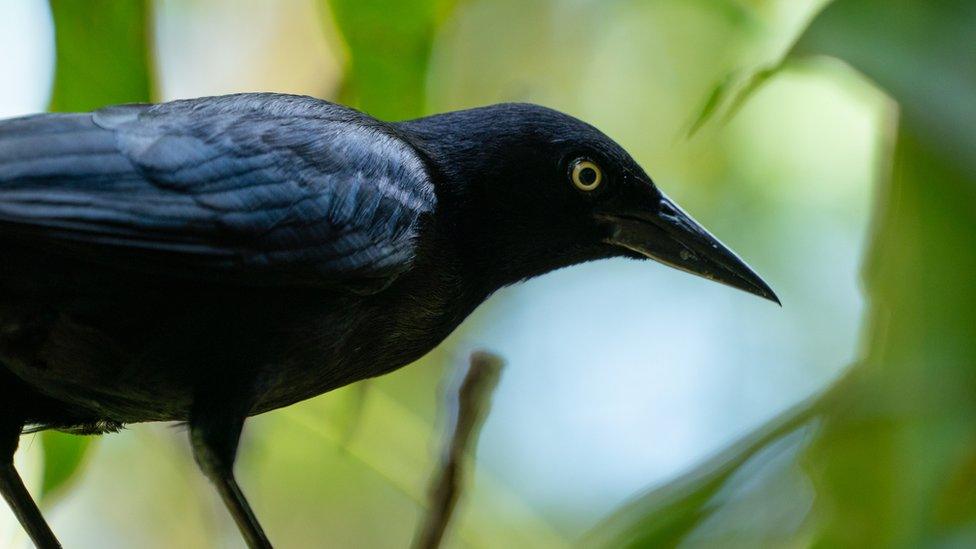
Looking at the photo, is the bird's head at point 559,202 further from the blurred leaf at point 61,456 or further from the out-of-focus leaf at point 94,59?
the blurred leaf at point 61,456

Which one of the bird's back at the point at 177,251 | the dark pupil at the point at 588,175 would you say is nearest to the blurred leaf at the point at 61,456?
the bird's back at the point at 177,251

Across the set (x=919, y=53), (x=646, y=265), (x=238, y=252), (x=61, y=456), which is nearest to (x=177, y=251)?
(x=238, y=252)

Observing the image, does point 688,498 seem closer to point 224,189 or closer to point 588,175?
point 588,175

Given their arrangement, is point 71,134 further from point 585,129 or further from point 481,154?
point 585,129

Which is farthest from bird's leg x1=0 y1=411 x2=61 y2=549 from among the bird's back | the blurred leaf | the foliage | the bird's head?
the foliage

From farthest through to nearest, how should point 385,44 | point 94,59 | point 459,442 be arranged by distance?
point 385,44 < point 94,59 < point 459,442
